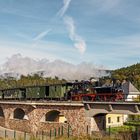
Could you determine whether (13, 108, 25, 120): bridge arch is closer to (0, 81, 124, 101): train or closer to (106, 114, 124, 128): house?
(0, 81, 124, 101): train

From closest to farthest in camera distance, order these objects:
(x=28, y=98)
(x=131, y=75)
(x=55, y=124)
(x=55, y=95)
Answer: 1. (x=55, y=124)
2. (x=55, y=95)
3. (x=28, y=98)
4. (x=131, y=75)

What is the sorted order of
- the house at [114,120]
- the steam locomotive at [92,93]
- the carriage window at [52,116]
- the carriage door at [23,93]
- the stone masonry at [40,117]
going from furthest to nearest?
1. the house at [114,120]
2. the carriage door at [23,93]
3. the carriage window at [52,116]
4. the steam locomotive at [92,93]
5. the stone masonry at [40,117]

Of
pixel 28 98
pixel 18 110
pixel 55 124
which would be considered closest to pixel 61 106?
pixel 55 124

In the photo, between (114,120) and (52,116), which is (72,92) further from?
(114,120)

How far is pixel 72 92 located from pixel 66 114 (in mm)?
4209

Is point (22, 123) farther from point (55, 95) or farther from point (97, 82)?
point (97, 82)

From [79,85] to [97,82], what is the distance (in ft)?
9.99

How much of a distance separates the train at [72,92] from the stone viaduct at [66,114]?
89.9 inches

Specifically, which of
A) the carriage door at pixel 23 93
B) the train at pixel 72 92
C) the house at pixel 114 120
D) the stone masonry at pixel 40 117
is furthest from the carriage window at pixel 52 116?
the house at pixel 114 120

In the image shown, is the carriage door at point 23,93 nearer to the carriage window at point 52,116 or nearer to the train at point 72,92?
the train at point 72,92

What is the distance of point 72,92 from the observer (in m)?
45.1

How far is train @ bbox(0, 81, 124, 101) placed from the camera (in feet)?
137

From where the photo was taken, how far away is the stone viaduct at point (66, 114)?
37.8 metres

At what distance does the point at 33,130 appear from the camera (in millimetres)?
45000
